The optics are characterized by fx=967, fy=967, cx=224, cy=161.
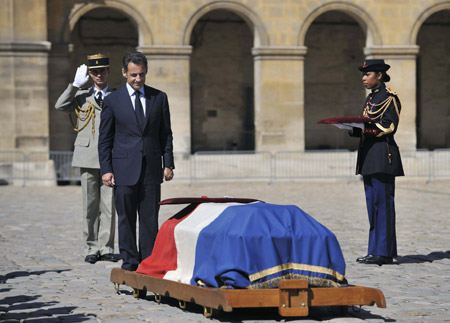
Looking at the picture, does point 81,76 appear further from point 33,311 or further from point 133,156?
point 33,311

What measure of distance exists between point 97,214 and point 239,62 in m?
22.4

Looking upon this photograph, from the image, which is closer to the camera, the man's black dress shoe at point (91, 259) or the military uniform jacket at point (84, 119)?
the man's black dress shoe at point (91, 259)

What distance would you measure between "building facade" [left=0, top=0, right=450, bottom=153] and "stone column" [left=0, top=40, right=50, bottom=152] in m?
0.03

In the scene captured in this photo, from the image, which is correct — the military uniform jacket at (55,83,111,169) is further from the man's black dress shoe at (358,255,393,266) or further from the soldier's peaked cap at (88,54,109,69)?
the man's black dress shoe at (358,255,393,266)

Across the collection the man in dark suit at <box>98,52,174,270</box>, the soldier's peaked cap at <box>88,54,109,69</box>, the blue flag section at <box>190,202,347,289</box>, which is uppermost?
the soldier's peaked cap at <box>88,54,109,69</box>

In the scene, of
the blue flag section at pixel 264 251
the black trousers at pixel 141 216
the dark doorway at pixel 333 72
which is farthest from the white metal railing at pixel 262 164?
the blue flag section at pixel 264 251

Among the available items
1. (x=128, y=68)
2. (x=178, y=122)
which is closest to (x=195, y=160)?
(x=178, y=122)

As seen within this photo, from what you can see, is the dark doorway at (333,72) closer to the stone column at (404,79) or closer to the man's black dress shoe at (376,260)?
the stone column at (404,79)

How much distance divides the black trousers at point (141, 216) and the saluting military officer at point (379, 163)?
273 cm

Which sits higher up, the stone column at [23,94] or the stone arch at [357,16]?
the stone arch at [357,16]

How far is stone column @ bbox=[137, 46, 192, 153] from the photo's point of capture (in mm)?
25641

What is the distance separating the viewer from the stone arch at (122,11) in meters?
25.2

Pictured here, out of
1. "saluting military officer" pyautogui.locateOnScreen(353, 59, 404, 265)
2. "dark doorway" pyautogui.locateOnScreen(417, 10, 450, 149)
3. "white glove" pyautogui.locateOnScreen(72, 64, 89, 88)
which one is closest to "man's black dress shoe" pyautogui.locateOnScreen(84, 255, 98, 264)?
"white glove" pyautogui.locateOnScreen(72, 64, 89, 88)

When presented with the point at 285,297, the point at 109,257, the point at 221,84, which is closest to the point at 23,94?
the point at 221,84
